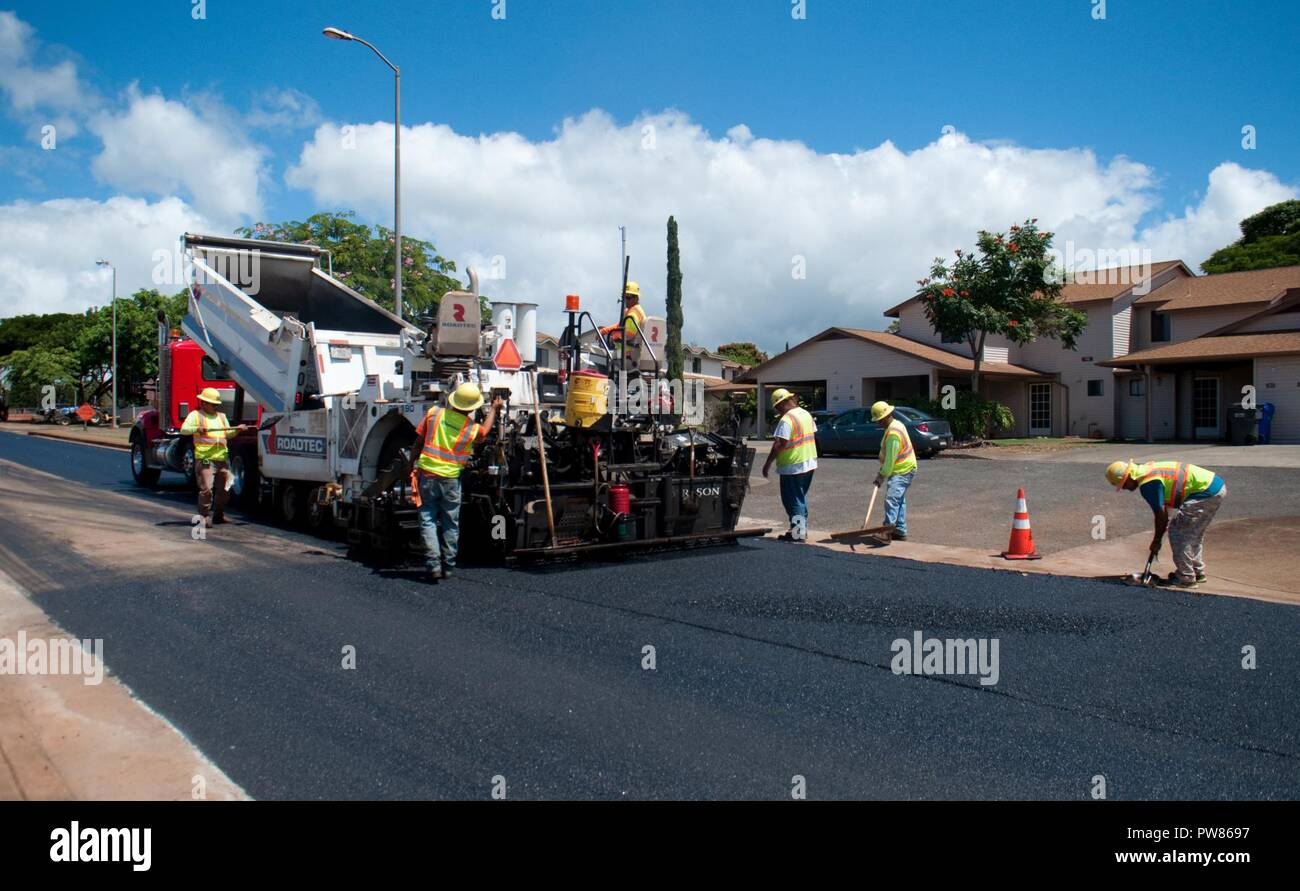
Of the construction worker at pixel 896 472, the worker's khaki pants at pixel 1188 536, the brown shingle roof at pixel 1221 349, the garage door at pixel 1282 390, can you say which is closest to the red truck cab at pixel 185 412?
the construction worker at pixel 896 472

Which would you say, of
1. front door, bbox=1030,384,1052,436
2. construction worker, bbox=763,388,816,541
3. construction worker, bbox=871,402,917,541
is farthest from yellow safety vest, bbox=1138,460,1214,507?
front door, bbox=1030,384,1052,436

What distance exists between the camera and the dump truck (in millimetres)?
8594

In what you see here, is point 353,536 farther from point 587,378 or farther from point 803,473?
point 803,473

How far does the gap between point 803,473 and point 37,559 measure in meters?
7.57

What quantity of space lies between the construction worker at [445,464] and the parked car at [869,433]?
45.7 ft

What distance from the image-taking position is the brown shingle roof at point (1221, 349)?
24.2m

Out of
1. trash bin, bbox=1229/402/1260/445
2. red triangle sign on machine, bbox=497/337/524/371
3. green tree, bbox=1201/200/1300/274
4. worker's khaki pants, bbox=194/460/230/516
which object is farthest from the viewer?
green tree, bbox=1201/200/1300/274

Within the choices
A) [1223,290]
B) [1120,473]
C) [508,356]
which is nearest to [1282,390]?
[1223,290]

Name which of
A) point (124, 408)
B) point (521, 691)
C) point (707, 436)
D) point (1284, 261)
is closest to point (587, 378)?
point (707, 436)

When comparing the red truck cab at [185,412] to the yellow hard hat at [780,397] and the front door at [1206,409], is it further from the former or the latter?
the front door at [1206,409]

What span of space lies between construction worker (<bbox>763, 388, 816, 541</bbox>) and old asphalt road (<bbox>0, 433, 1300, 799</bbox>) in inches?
61.8

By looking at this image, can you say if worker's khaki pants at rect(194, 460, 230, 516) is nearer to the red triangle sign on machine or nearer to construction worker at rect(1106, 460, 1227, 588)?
the red triangle sign on machine

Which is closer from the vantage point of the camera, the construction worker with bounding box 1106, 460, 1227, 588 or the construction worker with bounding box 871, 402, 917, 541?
the construction worker with bounding box 1106, 460, 1227, 588

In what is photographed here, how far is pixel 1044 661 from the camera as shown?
585 cm
